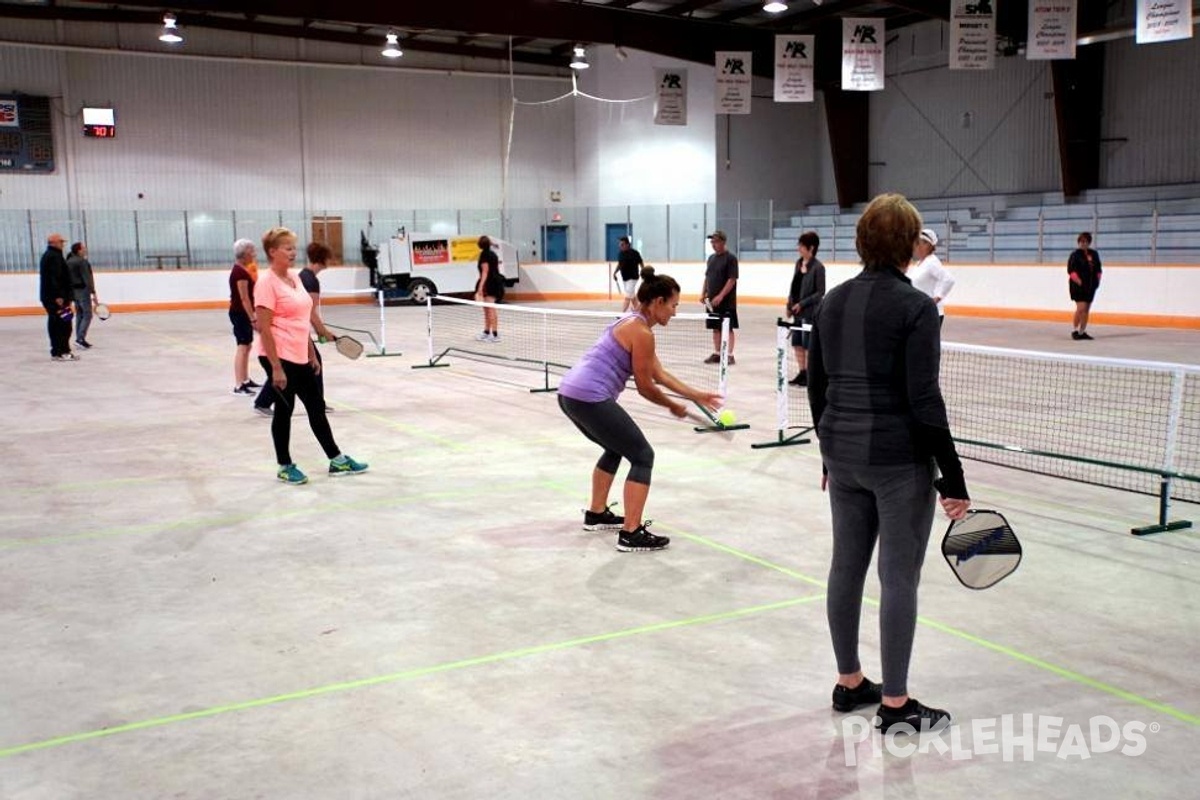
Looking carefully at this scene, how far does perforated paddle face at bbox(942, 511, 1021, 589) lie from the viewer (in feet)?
12.7

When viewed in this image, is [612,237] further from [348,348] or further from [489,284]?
[348,348]

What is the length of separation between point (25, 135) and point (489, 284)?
1871 cm

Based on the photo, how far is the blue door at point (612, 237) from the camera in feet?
118

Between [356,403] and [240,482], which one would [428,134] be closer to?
[356,403]

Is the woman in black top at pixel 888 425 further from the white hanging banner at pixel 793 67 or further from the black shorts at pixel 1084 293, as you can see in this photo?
the white hanging banner at pixel 793 67

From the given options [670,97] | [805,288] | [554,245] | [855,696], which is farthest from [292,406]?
[554,245]

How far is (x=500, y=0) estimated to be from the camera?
84.8 ft

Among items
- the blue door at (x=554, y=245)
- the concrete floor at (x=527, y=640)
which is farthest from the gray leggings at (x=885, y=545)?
the blue door at (x=554, y=245)

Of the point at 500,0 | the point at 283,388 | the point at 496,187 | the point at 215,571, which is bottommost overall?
the point at 215,571

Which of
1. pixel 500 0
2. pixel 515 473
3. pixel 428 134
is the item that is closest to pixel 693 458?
pixel 515 473

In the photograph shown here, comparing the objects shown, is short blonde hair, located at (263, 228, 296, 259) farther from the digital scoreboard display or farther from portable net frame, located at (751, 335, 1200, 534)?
the digital scoreboard display

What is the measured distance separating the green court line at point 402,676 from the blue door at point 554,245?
107ft

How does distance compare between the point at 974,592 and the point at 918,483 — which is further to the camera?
the point at 974,592

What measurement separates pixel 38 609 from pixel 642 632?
10.3ft
